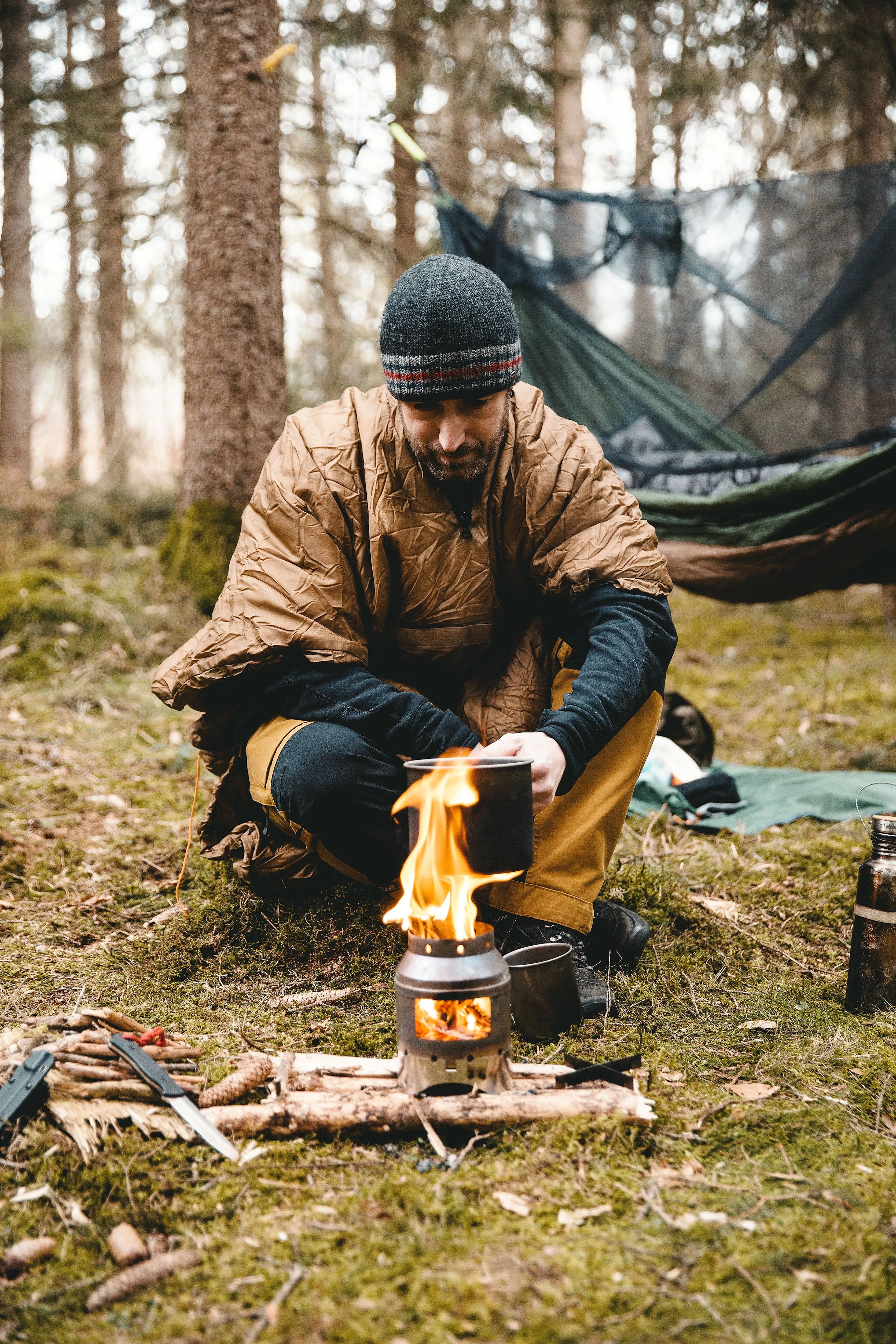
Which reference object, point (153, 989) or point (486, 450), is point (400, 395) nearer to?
point (486, 450)

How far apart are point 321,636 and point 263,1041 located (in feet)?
2.77

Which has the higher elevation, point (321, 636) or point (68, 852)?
point (321, 636)

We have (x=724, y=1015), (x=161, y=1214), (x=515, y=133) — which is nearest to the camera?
(x=161, y=1214)

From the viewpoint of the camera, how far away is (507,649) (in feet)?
8.43

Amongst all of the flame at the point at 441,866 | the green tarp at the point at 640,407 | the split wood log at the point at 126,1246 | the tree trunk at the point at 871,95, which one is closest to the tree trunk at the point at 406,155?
the tree trunk at the point at 871,95

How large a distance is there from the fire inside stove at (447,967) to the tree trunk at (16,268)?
25.2 ft

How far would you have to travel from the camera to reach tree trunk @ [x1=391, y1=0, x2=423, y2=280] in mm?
7555

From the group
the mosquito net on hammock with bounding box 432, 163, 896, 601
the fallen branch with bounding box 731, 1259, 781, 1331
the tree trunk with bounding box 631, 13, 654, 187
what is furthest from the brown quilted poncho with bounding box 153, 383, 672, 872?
the tree trunk with bounding box 631, 13, 654, 187

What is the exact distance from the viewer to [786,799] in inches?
144

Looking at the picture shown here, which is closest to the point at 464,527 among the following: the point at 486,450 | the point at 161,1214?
the point at 486,450

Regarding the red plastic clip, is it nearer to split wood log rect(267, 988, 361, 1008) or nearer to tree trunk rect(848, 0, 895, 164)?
split wood log rect(267, 988, 361, 1008)

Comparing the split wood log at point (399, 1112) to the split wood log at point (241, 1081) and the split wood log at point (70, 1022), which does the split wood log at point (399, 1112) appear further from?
the split wood log at point (70, 1022)

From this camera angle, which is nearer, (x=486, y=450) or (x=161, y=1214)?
(x=161, y=1214)

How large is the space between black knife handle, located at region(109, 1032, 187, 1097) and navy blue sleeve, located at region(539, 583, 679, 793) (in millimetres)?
950
